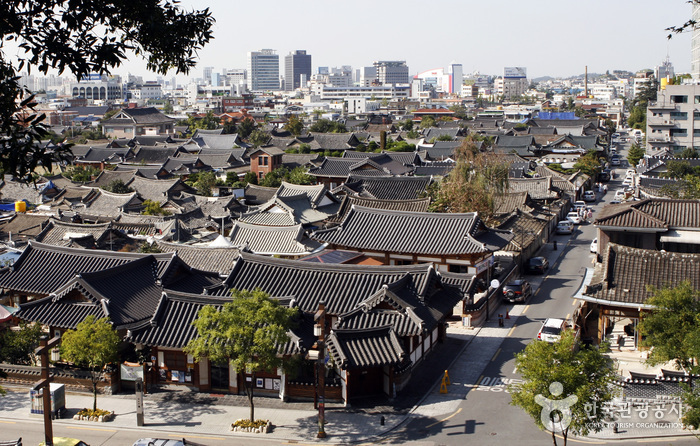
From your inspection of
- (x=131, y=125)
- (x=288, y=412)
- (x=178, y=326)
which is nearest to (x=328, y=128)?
(x=131, y=125)

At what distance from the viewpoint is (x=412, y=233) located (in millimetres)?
38062

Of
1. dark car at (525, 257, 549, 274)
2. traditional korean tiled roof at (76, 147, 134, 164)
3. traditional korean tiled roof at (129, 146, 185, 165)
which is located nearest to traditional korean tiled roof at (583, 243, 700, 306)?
dark car at (525, 257, 549, 274)

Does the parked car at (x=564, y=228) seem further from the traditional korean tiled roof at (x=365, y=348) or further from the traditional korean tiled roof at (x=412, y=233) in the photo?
the traditional korean tiled roof at (x=365, y=348)

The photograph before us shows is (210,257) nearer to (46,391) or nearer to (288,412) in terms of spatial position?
(288,412)

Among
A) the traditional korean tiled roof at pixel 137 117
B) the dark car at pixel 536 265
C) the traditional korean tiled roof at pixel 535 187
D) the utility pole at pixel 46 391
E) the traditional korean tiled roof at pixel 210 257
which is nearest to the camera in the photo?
the utility pole at pixel 46 391

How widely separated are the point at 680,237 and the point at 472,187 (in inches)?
641

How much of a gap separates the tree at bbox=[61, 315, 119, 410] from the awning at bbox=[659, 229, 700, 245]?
91.7 ft

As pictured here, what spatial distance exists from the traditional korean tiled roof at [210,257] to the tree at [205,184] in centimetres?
2958

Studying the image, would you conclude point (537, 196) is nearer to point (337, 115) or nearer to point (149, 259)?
point (149, 259)

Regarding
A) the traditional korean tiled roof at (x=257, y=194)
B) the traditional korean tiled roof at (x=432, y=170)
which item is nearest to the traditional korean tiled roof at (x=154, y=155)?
the traditional korean tiled roof at (x=257, y=194)

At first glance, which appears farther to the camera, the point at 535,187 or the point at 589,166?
the point at 589,166

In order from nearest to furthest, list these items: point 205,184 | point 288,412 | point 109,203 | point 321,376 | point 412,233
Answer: point 321,376
point 288,412
point 412,233
point 109,203
point 205,184

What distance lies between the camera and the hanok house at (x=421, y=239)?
3672 cm

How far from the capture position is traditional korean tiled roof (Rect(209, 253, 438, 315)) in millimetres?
28141
